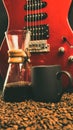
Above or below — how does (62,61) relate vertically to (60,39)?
below

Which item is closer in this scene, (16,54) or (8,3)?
(16,54)

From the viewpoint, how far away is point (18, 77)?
126cm

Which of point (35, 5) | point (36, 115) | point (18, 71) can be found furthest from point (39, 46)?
point (36, 115)

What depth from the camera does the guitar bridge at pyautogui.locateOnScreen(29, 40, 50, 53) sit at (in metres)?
1.53

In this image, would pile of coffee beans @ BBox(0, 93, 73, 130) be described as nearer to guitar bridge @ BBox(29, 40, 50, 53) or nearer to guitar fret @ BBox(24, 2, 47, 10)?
guitar bridge @ BBox(29, 40, 50, 53)

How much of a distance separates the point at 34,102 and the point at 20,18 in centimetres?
56

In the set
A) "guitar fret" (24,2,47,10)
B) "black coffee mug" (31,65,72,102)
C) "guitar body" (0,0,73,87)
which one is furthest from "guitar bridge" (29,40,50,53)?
"black coffee mug" (31,65,72,102)

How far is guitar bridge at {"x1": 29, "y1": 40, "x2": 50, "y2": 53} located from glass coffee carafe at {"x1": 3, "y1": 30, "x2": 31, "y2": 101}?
9.3 inches

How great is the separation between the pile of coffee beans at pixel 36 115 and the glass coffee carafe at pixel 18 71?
0.04 meters

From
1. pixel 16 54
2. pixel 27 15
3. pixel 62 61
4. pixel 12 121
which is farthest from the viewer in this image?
pixel 27 15

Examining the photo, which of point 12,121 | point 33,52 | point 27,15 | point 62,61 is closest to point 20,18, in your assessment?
point 27,15

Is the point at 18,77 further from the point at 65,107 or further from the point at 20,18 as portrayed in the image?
the point at 20,18

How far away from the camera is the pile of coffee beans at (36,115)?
891mm

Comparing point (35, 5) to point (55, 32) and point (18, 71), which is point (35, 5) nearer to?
point (55, 32)
